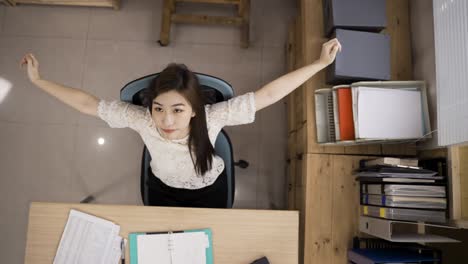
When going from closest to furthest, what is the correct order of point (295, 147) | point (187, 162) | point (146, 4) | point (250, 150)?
point (187, 162) → point (295, 147) → point (250, 150) → point (146, 4)

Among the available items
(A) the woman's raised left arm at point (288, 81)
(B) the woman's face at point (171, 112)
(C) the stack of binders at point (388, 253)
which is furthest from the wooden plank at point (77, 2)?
(C) the stack of binders at point (388, 253)

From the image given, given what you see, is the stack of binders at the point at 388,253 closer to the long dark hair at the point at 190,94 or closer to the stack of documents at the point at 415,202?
the stack of documents at the point at 415,202

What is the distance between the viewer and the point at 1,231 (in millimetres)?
2215

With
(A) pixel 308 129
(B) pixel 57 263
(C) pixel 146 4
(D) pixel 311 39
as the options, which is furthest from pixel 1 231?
(D) pixel 311 39

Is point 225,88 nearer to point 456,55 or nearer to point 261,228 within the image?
point 261,228

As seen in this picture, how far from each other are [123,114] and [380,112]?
1131 millimetres

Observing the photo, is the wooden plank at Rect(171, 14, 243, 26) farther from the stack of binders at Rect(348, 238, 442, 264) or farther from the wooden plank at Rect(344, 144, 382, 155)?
the stack of binders at Rect(348, 238, 442, 264)

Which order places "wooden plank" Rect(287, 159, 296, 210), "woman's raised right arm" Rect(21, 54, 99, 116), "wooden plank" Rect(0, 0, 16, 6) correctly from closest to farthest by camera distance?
"woman's raised right arm" Rect(21, 54, 99, 116), "wooden plank" Rect(287, 159, 296, 210), "wooden plank" Rect(0, 0, 16, 6)

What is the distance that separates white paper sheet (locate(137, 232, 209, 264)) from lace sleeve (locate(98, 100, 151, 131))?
439 millimetres

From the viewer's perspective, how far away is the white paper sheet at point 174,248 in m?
1.30

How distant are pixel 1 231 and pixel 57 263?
1.20 metres

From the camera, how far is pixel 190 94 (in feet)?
4.32

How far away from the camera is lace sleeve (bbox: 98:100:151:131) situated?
1390mm

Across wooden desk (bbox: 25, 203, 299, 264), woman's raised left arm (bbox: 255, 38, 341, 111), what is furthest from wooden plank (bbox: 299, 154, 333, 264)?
woman's raised left arm (bbox: 255, 38, 341, 111)
